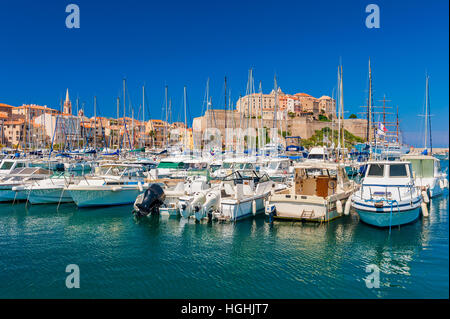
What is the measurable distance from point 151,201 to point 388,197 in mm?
10930

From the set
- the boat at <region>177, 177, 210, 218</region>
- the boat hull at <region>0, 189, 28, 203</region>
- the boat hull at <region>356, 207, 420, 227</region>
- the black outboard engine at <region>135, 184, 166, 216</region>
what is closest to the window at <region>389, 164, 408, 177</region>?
the boat hull at <region>356, 207, 420, 227</region>

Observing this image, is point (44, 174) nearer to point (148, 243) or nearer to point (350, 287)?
point (148, 243)

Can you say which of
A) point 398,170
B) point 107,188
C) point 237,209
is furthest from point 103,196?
point 398,170

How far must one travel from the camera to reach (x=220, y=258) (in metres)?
12.1

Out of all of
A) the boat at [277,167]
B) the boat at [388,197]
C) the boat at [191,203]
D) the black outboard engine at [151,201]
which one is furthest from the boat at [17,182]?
the boat at [388,197]

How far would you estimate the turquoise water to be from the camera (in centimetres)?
968

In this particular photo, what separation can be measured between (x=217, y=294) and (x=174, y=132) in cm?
8572

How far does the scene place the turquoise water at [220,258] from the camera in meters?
9.68

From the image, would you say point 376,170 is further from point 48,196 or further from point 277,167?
point 48,196

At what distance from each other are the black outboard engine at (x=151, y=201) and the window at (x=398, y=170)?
36.9ft

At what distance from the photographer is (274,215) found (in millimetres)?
16562

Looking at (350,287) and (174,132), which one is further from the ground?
(174,132)
